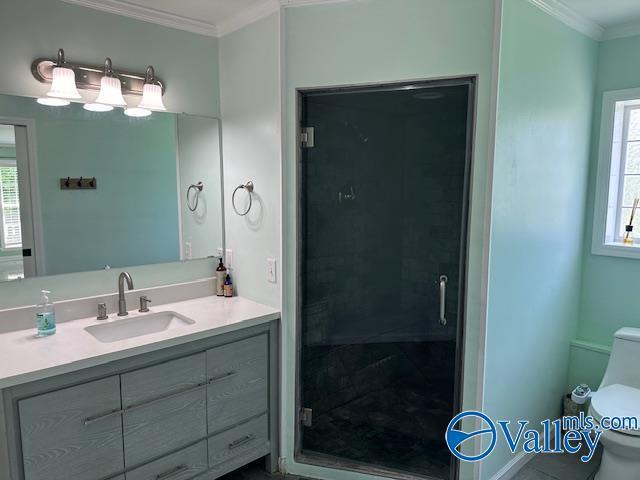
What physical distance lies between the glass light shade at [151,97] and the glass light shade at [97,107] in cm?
16

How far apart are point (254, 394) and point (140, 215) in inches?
44.9

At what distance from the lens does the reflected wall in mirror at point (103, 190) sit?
2066 millimetres

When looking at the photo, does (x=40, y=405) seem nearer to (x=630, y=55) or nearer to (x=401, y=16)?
(x=401, y=16)

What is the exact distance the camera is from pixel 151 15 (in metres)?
2.38

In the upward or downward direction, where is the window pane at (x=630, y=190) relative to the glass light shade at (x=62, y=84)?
downward

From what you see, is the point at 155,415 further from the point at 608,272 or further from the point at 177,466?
the point at 608,272

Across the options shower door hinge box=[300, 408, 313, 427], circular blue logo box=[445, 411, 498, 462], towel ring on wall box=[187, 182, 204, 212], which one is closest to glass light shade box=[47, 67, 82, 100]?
towel ring on wall box=[187, 182, 204, 212]

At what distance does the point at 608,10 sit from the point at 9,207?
313cm

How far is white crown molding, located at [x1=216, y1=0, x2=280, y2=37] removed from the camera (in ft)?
7.27

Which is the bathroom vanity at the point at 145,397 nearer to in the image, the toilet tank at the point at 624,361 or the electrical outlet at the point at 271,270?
the electrical outlet at the point at 271,270

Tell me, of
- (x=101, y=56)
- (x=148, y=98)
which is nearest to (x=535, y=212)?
(x=148, y=98)

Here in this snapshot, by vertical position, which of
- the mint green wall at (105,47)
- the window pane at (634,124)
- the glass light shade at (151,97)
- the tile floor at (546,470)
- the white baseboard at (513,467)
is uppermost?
the mint green wall at (105,47)

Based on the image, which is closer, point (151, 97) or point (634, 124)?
point (151, 97)

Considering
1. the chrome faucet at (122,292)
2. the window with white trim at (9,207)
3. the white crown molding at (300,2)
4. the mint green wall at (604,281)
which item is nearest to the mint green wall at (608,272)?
the mint green wall at (604,281)
